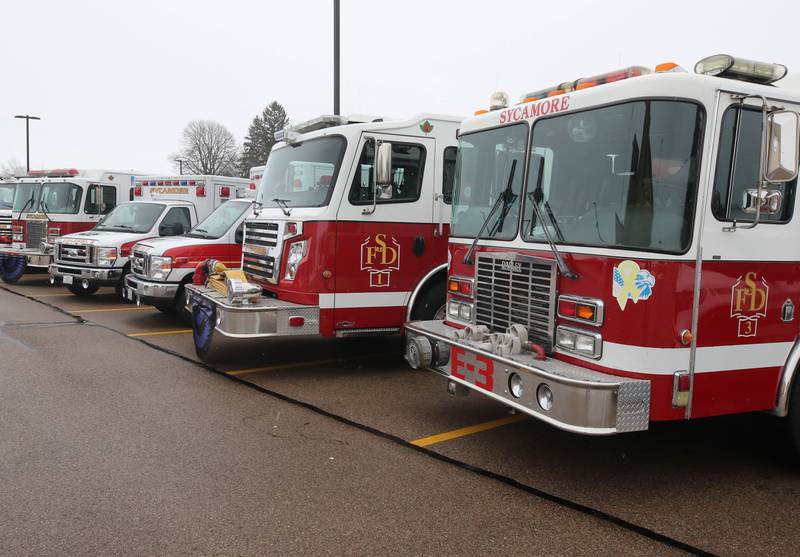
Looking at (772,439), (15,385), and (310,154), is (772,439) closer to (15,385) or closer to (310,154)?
(310,154)

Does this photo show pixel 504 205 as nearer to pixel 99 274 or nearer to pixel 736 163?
pixel 736 163

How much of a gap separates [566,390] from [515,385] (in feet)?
1.69

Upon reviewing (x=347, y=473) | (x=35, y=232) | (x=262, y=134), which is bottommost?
(x=347, y=473)

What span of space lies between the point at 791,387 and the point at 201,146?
74.6m

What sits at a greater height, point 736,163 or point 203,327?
point 736,163

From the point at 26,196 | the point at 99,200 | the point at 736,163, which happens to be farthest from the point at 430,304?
the point at 26,196

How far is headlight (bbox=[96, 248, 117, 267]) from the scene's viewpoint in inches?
476

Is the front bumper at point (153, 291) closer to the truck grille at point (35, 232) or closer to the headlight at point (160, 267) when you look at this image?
the headlight at point (160, 267)

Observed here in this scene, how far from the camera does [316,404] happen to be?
6.34 m

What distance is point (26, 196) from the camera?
16.2m

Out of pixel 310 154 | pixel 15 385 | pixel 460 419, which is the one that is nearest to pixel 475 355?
pixel 460 419

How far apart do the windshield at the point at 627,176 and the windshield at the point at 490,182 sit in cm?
42

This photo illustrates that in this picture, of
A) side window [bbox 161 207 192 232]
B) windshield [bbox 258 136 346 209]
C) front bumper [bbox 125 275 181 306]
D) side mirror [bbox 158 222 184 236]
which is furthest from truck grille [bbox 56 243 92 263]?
windshield [bbox 258 136 346 209]

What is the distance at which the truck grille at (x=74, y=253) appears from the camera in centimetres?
1223
